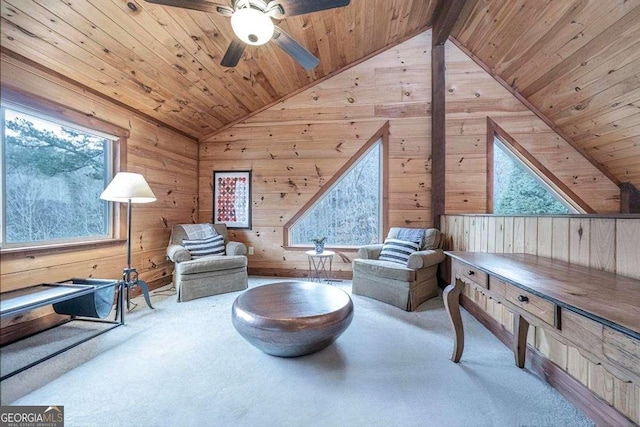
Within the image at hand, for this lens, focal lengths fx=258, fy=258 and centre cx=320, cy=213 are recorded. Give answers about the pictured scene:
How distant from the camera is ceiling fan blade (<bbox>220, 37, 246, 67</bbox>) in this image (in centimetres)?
197

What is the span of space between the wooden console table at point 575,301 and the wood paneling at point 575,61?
2130mm

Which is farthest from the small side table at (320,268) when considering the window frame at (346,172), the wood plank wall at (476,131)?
the wood plank wall at (476,131)

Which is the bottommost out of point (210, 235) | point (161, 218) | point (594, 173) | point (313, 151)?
point (210, 235)

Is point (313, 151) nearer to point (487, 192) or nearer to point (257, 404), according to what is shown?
point (487, 192)

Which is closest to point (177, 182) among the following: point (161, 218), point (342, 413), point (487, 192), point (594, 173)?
point (161, 218)

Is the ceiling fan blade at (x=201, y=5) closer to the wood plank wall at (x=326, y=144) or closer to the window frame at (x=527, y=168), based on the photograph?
the wood plank wall at (x=326, y=144)

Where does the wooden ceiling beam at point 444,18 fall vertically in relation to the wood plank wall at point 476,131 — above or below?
above

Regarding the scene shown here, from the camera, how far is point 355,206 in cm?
389

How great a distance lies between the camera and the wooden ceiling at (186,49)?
1.78 m

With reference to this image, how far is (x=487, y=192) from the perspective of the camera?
356cm

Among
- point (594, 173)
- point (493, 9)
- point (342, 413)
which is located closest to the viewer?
point (342, 413)

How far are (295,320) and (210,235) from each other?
7.88ft

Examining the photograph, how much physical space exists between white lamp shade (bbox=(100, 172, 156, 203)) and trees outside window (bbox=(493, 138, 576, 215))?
418 cm

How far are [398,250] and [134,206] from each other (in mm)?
3004
